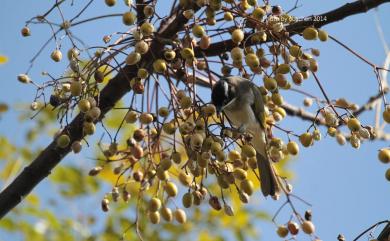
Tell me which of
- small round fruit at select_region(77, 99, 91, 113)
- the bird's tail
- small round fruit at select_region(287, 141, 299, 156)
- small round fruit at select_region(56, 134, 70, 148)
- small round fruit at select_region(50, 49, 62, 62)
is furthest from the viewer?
the bird's tail

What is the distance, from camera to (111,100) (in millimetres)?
2934

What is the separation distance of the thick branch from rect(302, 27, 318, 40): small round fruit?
5cm

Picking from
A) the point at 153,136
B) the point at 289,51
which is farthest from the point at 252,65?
the point at 153,136

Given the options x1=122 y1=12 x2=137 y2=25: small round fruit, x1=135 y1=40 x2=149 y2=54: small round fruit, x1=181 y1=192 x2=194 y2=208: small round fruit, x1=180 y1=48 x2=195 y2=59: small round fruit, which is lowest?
x1=181 y1=192 x2=194 y2=208: small round fruit

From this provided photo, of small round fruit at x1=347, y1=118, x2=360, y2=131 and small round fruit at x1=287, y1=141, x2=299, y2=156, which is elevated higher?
small round fruit at x1=287, y1=141, x2=299, y2=156

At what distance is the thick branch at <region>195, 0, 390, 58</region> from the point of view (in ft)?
8.36

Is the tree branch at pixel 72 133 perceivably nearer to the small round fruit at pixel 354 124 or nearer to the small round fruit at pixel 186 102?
the small round fruit at pixel 186 102

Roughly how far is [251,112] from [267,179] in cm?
42

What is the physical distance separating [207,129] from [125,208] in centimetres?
169

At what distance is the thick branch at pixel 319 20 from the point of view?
255 cm

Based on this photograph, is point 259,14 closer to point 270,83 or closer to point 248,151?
point 270,83

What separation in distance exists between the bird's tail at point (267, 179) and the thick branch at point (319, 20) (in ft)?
2.04

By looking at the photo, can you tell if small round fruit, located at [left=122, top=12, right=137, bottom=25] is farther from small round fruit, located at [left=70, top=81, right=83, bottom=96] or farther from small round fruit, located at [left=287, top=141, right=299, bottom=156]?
small round fruit, located at [left=287, top=141, right=299, bottom=156]

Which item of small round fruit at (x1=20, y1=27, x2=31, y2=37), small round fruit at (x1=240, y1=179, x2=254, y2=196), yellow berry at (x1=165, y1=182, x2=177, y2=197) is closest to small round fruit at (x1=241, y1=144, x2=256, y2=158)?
small round fruit at (x1=240, y1=179, x2=254, y2=196)
